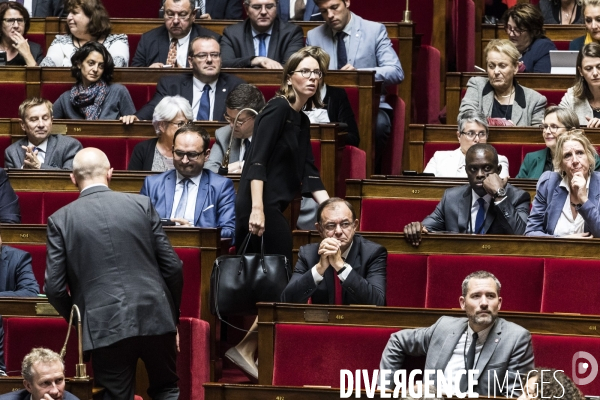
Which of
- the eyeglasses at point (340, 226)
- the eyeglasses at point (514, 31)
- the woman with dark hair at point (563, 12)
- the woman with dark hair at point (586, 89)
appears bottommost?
the eyeglasses at point (340, 226)

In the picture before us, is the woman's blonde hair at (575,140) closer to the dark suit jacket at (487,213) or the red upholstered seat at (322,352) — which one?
the dark suit jacket at (487,213)

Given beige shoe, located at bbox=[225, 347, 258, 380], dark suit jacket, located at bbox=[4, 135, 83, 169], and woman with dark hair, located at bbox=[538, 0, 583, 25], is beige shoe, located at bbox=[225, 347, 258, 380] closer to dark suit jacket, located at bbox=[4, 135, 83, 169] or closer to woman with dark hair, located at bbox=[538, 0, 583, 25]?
dark suit jacket, located at bbox=[4, 135, 83, 169]

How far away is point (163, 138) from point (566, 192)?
113 centimetres

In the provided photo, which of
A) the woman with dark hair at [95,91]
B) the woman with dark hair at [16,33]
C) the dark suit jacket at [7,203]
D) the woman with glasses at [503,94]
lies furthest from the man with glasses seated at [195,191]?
the woman with dark hair at [16,33]

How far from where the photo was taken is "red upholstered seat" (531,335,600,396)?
8.49 ft

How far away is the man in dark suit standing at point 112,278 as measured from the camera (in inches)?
102

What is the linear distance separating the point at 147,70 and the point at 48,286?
5.34ft

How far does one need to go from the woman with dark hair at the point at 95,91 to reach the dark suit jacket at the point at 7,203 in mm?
646

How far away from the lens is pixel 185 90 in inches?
156

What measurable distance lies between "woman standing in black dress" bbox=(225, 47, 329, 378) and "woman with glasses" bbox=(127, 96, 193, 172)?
1.84 feet

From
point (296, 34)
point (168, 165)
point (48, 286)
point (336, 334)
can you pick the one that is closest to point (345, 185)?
point (168, 165)

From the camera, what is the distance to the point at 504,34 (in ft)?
15.7

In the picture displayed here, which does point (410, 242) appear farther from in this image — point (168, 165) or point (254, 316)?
point (168, 165)

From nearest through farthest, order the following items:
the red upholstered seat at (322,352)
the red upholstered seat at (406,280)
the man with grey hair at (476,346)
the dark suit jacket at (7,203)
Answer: the man with grey hair at (476,346) < the red upholstered seat at (322,352) < the red upholstered seat at (406,280) < the dark suit jacket at (7,203)
